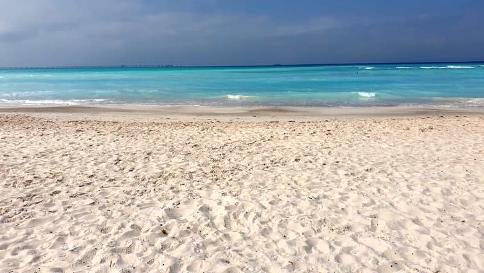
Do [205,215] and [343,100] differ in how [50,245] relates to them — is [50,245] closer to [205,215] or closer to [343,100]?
[205,215]

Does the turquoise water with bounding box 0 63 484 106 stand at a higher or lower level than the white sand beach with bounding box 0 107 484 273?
higher

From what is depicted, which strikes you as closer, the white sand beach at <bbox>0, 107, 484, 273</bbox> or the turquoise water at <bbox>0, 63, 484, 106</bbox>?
the white sand beach at <bbox>0, 107, 484, 273</bbox>

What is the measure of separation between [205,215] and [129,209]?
1137 mm

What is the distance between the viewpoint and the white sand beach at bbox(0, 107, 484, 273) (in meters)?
4.46

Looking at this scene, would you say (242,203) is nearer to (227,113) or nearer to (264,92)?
(227,113)

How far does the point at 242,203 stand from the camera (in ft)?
19.8

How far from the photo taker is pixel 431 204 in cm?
594

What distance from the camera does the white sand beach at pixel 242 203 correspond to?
14.6ft

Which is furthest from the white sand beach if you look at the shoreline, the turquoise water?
the turquoise water

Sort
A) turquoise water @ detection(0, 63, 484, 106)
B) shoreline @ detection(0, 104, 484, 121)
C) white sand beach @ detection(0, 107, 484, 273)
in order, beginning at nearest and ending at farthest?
white sand beach @ detection(0, 107, 484, 273), shoreline @ detection(0, 104, 484, 121), turquoise water @ detection(0, 63, 484, 106)

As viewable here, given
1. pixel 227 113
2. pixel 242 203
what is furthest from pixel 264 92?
pixel 242 203

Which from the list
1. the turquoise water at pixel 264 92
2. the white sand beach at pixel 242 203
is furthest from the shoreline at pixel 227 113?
the white sand beach at pixel 242 203

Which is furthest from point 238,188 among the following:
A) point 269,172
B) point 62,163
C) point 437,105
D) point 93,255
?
point 437,105

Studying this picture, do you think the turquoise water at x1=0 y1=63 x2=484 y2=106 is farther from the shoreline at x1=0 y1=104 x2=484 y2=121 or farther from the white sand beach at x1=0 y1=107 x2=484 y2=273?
the white sand beach at x1=0 y1=107 x2=484 y2=273
